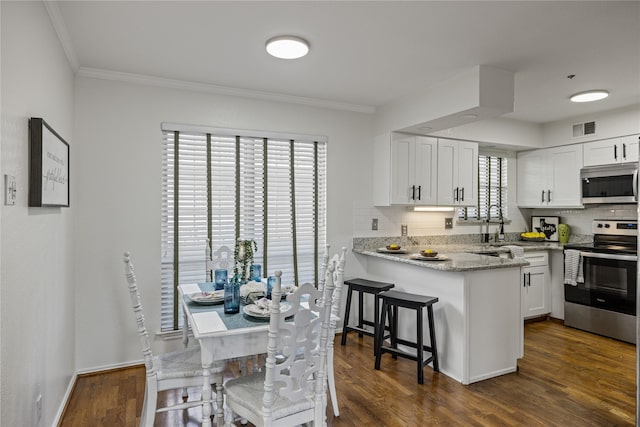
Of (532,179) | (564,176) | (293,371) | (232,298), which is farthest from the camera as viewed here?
(532,179)

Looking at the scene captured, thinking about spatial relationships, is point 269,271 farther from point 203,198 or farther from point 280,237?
point 203,198

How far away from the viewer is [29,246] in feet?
6.17

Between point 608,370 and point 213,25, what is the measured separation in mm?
4164

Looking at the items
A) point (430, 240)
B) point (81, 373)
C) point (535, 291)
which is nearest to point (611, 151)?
point (535, 291)

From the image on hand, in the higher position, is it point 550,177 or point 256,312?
point 550,177

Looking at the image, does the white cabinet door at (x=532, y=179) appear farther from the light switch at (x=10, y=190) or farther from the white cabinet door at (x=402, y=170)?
the light switch at (x=10, y=190)

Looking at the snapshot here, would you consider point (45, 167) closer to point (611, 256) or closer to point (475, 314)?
point (475, 314)

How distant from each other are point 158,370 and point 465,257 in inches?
111

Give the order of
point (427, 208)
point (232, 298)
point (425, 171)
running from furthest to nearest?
point (427, 208)
point (425, 171)
point (232, 298)

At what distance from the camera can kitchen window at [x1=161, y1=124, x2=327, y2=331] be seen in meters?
3.58

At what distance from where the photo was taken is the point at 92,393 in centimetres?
294

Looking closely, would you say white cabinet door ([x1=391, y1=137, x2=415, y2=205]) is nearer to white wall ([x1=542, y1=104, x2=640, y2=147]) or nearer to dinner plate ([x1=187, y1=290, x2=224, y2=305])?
white wall ([x1=542, y1=104, x2=640, y2=147])

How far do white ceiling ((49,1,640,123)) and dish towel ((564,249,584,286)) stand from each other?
183cm

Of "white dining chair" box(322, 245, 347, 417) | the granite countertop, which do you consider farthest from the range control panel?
"white dining chair" box(322, 245, 347, 417)
